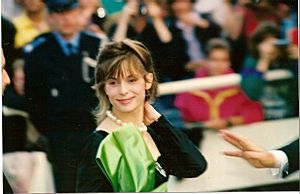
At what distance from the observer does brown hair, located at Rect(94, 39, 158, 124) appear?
2.02 m

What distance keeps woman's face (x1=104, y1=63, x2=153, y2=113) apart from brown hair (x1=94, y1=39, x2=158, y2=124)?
0.05 feet

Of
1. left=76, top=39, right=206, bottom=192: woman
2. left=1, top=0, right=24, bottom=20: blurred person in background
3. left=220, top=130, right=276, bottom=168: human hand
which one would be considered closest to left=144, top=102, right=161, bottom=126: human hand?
left=76, top=39, right=206, bottom=192: woman

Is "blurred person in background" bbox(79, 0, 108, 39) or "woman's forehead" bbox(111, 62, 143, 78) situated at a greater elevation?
"blurred person in background" bbox(79, 0, 108, 39)

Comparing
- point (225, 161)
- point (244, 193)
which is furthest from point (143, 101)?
point (244, 193)

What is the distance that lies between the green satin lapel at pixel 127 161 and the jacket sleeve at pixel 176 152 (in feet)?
0.18

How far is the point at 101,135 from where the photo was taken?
2.04m

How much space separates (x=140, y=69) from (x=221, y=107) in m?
0.34

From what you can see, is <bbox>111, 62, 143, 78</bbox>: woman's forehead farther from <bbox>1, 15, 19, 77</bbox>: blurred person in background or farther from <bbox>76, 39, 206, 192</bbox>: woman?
<bbox>1, 15, 19, 77</bbox>: blurred person in background

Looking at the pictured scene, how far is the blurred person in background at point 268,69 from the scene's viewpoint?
6.64 feet

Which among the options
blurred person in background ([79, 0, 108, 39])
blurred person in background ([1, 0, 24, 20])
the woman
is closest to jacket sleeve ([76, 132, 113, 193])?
the woman

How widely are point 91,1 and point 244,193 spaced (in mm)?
924

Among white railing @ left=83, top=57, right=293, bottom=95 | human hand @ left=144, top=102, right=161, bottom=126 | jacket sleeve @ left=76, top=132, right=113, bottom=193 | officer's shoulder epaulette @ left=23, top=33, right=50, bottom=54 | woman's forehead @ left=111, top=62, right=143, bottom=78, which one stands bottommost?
jacket sleeve @ left=76, top=132, right=113, bottom=193

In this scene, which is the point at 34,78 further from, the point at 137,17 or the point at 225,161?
the point at 225,161

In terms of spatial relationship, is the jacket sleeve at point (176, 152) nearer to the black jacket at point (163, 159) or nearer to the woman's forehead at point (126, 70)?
the black jacket at point (163, 159)
